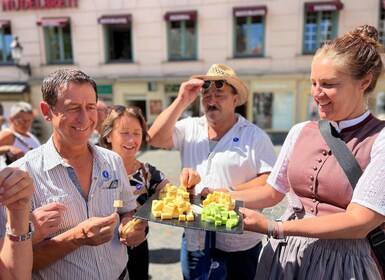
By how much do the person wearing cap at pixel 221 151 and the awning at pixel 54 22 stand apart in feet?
42.0

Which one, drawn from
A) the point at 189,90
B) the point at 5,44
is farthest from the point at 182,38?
the point at 189,90

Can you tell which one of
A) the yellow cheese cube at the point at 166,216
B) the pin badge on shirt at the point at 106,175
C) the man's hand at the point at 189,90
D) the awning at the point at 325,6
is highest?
the awning at the point at 325,6

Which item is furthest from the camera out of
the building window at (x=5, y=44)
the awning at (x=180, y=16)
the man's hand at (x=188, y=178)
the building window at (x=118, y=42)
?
the building window at (x=5, y=44)

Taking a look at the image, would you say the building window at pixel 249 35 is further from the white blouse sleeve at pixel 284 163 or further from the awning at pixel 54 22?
the white blouse sleeve at pixel 284 163

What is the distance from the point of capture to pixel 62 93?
1586 millimetres

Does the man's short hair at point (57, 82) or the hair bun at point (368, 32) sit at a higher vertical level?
the hair bun at point (368, 32)

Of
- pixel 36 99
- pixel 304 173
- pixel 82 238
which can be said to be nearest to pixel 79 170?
pixel 82 238

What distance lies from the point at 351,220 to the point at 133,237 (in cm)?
110

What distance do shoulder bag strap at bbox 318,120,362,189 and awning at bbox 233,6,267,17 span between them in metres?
11.6

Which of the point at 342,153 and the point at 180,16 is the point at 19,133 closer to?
A: the point at 342,153

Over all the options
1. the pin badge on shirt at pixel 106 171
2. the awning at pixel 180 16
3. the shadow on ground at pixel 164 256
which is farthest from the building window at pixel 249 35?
the pin badge on shirt at pixel 106 171

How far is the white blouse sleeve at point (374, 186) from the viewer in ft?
4.27

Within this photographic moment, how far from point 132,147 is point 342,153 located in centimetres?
146

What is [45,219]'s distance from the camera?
143cm
